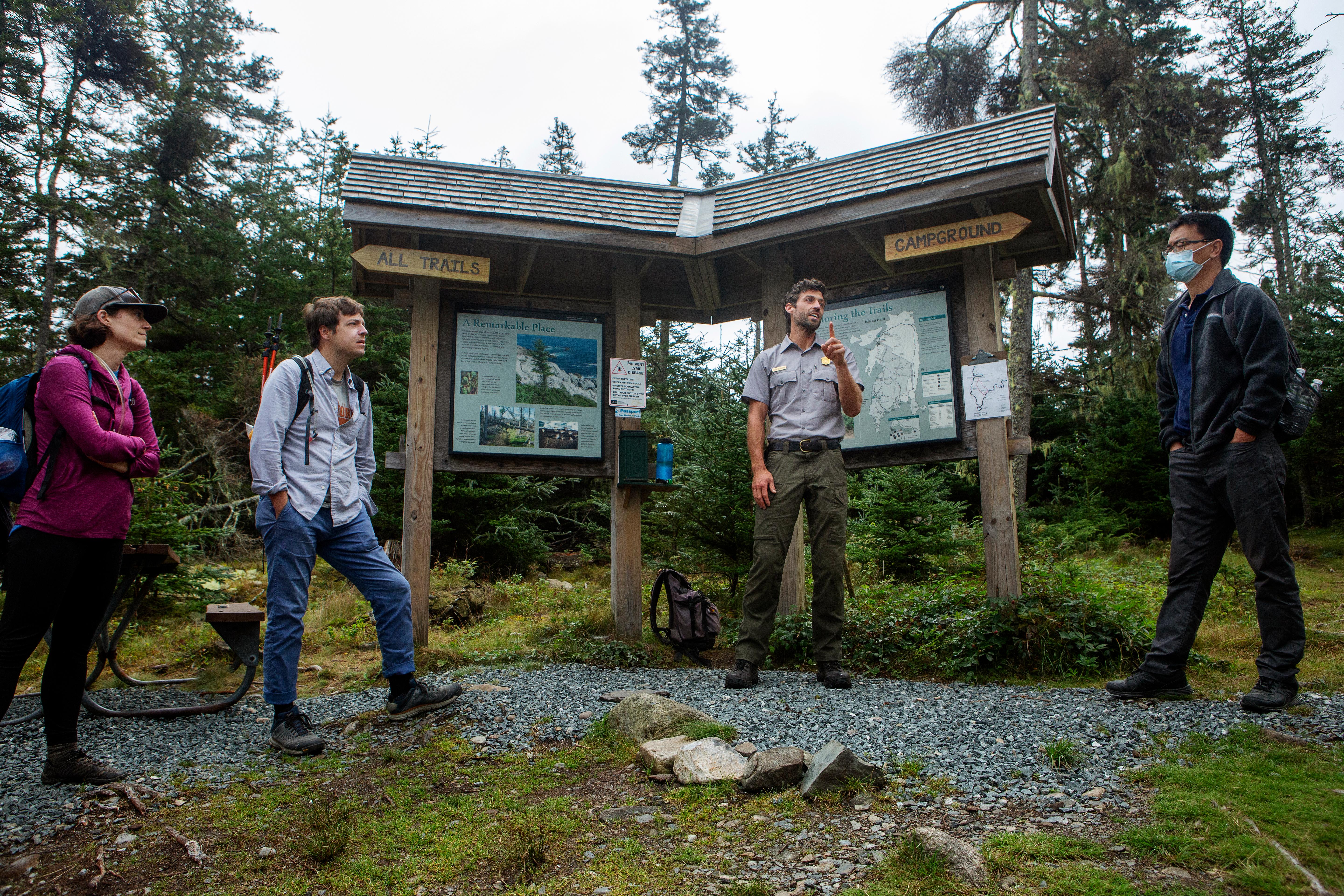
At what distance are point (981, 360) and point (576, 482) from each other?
9.87m

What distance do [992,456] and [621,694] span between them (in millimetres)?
3081

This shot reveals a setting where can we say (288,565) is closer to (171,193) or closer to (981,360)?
(981,360)

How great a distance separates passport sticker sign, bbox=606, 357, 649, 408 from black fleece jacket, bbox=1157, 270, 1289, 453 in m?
3.69

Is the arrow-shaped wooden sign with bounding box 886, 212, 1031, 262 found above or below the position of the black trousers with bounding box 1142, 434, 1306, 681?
above

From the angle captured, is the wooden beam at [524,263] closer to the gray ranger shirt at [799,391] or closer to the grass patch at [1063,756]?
the gray ranger shirt at [799,391]

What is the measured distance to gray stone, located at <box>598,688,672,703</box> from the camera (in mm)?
Result: 4207

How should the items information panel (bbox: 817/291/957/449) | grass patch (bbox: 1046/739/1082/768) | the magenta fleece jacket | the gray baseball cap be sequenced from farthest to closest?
1. information panel (bbox: 817/291/957/449)
2. the gray baseball cap
3. the magenta fleece jacket
4. grass patch (bbox: 1046/739/1082/768)

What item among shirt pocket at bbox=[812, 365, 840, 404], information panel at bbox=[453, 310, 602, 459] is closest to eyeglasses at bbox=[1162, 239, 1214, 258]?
shirt pocket at bbox=[812, 365, 840, 404]

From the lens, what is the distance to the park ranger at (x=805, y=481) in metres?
4.68

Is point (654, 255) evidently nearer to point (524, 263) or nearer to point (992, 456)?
point (524, 263)

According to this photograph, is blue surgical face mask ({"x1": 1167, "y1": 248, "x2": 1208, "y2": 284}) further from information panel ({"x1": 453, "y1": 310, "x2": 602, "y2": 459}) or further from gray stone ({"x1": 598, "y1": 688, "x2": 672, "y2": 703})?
information panel ({"x1": 453, "y1": 310, "x2": 602, "y2": 459})

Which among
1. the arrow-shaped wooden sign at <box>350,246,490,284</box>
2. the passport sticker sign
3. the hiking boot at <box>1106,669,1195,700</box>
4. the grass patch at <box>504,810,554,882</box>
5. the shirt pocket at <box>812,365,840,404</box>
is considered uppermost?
the arrow-shaped wooden sign at <box>350,246,490,284</box>

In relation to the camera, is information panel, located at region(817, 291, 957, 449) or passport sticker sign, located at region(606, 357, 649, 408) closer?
information panel, located at region(817, 291, 957, 449)

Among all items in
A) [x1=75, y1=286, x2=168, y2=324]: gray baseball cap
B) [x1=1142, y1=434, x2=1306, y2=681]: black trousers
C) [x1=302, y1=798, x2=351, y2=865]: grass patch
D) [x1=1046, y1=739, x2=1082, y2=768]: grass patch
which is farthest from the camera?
[x1=1142, y1=434, x2=1306, y2=681]: black trousers
